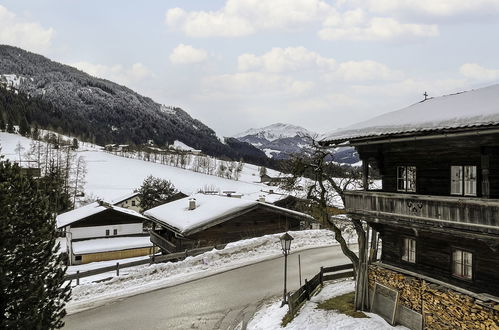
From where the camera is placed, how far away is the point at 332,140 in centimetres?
1684

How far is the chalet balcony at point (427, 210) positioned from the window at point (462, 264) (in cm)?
220

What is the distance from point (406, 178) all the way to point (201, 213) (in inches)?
920

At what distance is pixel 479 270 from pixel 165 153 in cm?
18222

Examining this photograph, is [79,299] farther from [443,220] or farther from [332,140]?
[443,220]

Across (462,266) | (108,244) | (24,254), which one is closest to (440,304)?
(462,266)

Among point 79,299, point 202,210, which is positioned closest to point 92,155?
point 202,210

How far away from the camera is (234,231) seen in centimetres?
3669

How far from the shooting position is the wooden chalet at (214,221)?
110 ft

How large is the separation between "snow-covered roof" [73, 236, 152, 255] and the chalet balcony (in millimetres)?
35773

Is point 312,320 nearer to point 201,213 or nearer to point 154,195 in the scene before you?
point 201,213

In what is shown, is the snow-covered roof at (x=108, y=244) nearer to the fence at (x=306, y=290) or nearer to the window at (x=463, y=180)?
the fence at (x=306, y=290)

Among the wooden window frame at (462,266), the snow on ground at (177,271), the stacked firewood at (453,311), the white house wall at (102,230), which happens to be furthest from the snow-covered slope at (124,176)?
the wooden window frame at (462,266)

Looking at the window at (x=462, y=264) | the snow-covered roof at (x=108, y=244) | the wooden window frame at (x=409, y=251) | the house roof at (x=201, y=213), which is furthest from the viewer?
the snow-covered roof at (x=108, y=244)

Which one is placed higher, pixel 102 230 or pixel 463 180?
pixel 463 180
